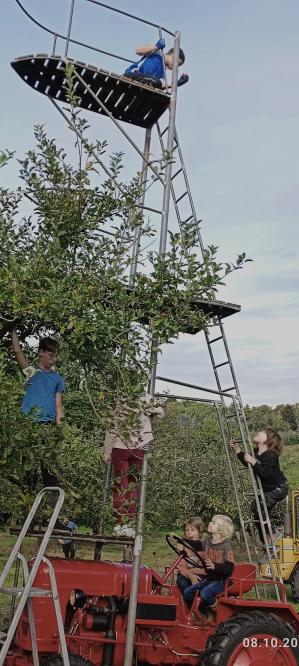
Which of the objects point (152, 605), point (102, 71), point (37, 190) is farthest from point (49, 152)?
point (152, 605)

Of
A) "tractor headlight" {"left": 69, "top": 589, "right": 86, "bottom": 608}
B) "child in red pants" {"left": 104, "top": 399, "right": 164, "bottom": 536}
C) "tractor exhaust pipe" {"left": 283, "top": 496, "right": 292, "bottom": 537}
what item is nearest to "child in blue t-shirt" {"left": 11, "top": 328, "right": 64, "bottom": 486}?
"child in red pants" {"left": 104, "top": 399, "right": 164, "bottom": 536}

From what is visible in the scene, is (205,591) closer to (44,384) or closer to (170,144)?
(44,384)

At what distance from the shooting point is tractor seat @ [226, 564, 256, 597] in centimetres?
628

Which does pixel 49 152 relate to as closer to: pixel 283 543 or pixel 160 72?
pixel 160 72

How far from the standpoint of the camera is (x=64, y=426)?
5.57 meters

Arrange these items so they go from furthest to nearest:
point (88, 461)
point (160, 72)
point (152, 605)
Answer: point (160, 72), point (88, 461), point (152, 605)

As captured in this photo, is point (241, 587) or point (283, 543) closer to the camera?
point (241, 587)

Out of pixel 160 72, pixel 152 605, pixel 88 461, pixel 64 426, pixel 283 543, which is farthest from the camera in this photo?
pixel 283 543

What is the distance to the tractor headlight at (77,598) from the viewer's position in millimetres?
5949

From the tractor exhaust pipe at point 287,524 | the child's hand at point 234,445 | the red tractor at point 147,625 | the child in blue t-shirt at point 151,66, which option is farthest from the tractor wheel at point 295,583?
the child in blue t-shirt at point 151,66

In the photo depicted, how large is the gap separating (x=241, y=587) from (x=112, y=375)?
2.11 metres

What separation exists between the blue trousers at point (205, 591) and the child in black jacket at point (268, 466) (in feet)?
2.82

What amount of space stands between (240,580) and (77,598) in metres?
1.39

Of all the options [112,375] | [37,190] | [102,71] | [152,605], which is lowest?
[152,605]
